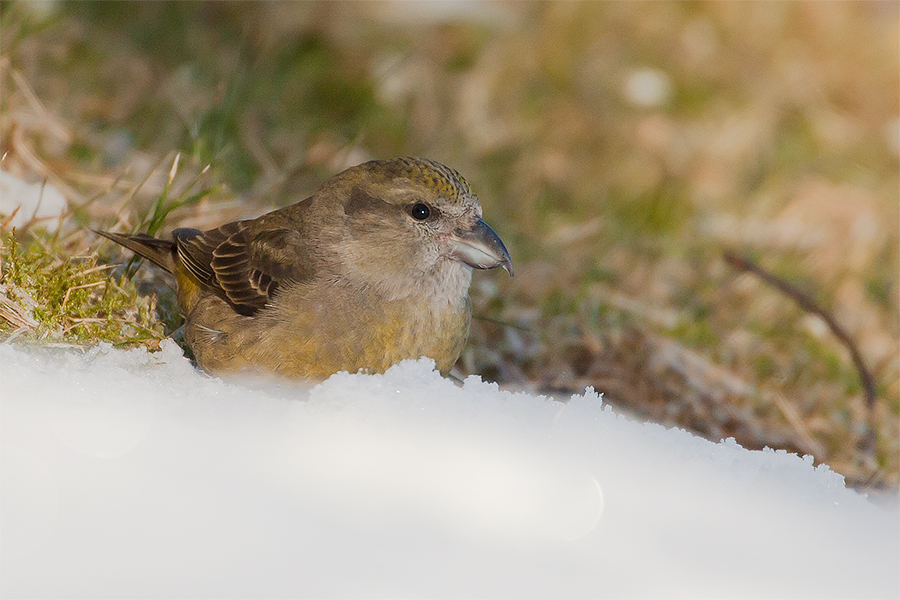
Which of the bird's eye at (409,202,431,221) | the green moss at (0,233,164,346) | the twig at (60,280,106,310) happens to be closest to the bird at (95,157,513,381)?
the bird's eye at (409,202,431,221)

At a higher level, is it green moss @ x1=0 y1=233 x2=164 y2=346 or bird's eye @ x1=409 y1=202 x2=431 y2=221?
bird's eye @ x1=409 y1=202 x2=431 y2=221

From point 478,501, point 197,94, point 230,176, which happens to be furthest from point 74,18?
point 478,501

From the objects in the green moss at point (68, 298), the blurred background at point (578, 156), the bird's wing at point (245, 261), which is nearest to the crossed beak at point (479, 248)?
the bird's wing at point (245, 261)

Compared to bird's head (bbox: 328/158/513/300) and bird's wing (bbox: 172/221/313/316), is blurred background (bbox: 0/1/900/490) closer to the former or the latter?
bird's wing (bbox: 172/221/313/316)

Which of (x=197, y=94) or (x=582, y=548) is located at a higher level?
(x=197, y=94)

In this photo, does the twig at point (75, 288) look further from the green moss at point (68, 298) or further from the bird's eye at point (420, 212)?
the bird's eye at point (420, 212)

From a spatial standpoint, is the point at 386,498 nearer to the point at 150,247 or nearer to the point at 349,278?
the point at 349,278

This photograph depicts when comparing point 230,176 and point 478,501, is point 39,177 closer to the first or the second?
point 230,176
